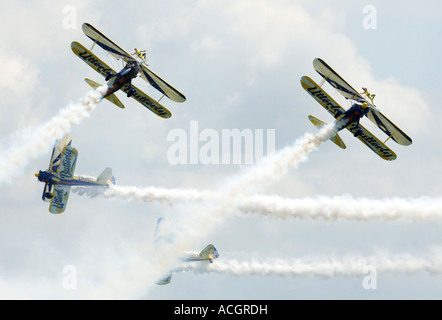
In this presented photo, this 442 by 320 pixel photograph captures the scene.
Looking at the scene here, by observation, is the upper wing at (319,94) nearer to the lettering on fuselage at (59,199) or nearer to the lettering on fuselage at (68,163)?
the lettering on fuselage at (68,163)

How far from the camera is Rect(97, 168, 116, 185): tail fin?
76.6m

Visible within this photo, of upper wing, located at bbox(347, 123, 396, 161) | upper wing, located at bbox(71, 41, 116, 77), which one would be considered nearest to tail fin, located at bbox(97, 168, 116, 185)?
upper wing, located at bbox(71, 41, 116, 77)

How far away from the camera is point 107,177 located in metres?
77.1

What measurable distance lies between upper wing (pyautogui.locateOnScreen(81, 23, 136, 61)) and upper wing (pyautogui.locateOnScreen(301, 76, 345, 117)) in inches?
475

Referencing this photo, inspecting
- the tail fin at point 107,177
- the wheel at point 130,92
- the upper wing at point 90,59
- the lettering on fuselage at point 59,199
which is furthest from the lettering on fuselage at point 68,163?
the upper wing at point 90,59

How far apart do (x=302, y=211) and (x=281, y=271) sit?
5.20 metres

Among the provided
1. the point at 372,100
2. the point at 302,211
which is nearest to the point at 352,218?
the point at 302,211

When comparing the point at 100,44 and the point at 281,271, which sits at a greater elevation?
the point at 100,44

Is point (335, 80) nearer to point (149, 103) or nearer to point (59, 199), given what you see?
point (149, 103)

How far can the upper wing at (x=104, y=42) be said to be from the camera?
205 ft

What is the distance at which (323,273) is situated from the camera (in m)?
66.6

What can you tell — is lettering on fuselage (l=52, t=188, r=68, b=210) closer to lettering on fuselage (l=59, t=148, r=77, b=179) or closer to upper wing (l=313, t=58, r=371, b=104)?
lettering on fuselage (l=59, t=148, r=77, b=179)

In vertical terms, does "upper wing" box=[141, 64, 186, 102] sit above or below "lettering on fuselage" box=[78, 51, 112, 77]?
below
